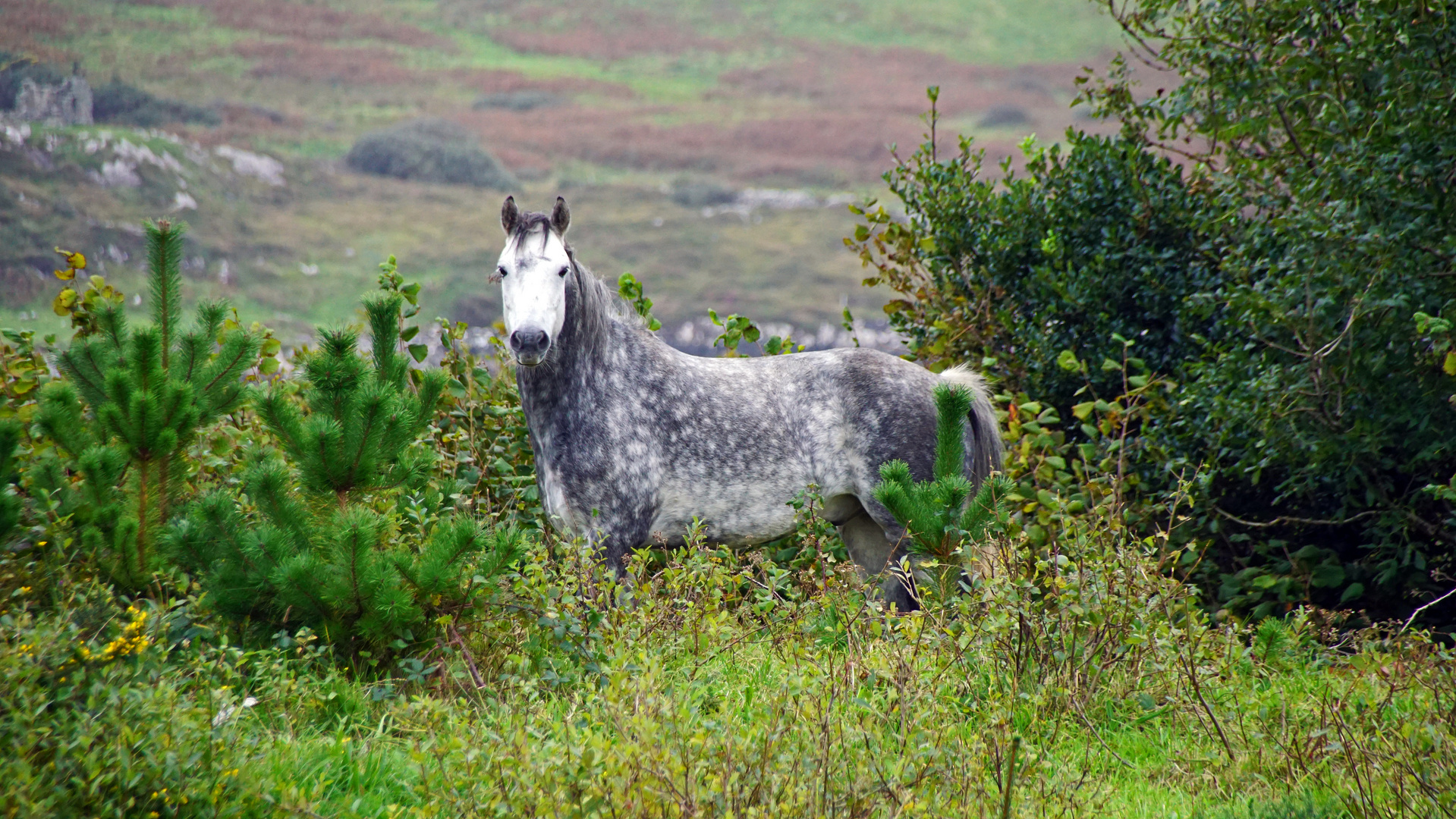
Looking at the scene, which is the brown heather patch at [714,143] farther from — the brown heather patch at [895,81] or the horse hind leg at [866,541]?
the horse hind leg at [866,541]

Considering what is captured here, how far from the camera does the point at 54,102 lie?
16.2 meters

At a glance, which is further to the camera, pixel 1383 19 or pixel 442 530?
pixel 1383 19

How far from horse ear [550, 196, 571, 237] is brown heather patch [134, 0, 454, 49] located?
2529 centimetres

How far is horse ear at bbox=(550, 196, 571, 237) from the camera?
5.00 metres

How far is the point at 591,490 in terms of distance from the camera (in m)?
5.07

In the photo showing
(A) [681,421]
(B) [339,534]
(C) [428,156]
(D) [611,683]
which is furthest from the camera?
(C) [428,156]

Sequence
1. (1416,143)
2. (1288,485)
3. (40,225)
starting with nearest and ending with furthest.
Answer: (1416,143)
(1288,485)
(40,225)

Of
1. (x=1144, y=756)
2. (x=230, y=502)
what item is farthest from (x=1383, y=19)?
(x=230, y=502)

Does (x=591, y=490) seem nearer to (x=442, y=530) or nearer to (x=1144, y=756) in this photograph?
(x=442, y=530)

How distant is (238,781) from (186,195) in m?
22.6

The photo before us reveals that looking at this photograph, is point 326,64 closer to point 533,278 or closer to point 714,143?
point 714,143

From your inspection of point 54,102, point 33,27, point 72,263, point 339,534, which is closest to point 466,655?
point 339,534

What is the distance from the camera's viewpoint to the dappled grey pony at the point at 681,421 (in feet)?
16.5

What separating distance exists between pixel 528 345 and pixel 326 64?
2981cm
